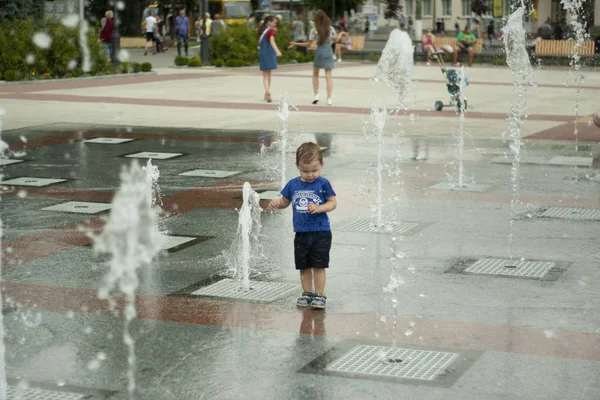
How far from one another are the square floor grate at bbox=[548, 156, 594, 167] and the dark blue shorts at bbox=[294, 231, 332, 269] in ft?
24.8

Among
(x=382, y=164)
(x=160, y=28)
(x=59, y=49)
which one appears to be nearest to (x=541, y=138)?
→ (x=382, y=164)

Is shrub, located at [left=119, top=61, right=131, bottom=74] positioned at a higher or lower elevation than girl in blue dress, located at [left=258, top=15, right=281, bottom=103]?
lower

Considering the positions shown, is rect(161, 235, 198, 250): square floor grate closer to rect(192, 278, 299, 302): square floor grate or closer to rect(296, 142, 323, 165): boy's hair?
rect(192, 278, 299, 302): square floor grate

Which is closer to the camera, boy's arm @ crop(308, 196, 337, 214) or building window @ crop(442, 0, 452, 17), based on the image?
boy's arm @ crop(308, 196, 337, 214)

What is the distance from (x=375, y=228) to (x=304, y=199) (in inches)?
108

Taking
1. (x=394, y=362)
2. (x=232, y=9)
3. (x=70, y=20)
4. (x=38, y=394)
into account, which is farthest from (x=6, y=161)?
(x=232, y=9)

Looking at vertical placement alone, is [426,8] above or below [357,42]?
above

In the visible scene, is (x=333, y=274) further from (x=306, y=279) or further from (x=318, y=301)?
(x=318, y=301)

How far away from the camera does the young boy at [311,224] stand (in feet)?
22.5

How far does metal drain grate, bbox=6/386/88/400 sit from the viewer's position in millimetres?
5218

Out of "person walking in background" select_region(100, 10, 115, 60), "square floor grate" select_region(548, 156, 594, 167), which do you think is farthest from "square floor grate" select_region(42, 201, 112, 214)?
"person walking in background" select_region(100, 10, 115, 60)

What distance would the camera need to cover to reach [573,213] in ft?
33.9

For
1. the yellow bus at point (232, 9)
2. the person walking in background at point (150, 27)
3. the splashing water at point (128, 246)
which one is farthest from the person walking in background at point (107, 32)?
the yellow bus at point (232, 9)

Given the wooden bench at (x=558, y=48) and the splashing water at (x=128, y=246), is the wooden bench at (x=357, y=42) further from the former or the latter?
the splashing water at (x=128, y=246)
